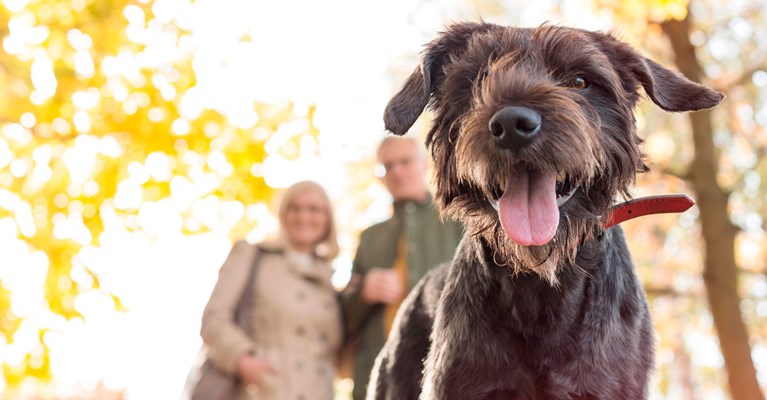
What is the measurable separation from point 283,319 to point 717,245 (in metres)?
5.92

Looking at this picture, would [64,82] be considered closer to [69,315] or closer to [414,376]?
[69,315]

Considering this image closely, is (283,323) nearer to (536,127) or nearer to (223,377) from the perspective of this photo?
(223,377)

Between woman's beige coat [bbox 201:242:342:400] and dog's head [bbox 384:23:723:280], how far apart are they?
10.3ft

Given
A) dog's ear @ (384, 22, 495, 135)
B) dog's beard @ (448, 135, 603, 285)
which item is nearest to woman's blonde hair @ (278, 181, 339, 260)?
dog's ear @ (384, 22, 495, 135)

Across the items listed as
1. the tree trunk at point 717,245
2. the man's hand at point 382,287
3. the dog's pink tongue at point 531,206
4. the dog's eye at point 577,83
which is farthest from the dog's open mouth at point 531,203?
A: the tree trunk at point 717,245

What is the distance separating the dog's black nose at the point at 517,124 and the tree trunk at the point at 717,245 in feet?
24.9

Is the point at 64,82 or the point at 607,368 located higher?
the point at 64,82

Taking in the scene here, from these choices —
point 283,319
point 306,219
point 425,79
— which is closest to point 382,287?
point 283,319

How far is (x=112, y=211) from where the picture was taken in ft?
24.0

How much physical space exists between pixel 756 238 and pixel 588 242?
450 inches

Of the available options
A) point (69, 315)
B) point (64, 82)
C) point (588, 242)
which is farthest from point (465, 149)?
point (69, 315)

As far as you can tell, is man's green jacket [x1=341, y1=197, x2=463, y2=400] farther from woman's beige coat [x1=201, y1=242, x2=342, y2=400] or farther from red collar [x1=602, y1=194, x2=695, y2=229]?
red collar [x1=602, y1=194, x2=695, y2=229]

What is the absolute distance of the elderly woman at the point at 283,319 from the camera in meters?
5.95

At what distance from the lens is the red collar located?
3.28 metres
